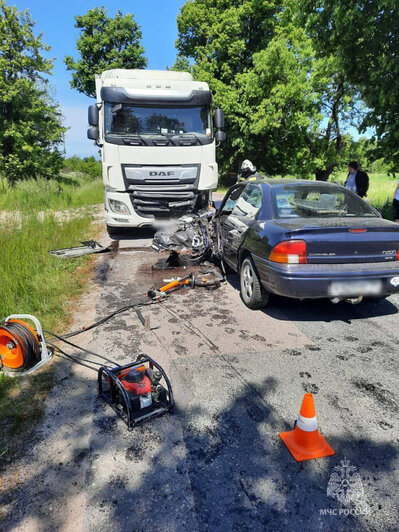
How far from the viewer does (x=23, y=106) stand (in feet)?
67.3

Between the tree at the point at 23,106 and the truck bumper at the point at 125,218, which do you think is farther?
the tree at the point at 23,106

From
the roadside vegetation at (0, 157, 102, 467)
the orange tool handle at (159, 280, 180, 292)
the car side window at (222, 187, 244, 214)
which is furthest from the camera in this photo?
the car side window at (222, 187, 244, 214)

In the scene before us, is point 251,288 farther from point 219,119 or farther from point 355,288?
point 219,119

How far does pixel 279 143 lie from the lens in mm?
21656

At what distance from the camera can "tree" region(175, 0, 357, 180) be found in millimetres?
17938

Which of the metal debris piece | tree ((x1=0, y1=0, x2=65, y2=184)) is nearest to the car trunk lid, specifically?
the metal debris piece

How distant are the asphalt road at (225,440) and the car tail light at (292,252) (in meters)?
0.82

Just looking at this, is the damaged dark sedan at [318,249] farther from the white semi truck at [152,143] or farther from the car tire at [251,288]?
the white semi truck at [152,143]

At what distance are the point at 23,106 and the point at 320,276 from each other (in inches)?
868

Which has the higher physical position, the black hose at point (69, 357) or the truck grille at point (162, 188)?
the truck grille at point (162, 188)

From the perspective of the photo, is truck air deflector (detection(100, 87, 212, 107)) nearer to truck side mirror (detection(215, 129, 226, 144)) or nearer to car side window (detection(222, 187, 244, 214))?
truck side mirror (detection(215, 129, 226, 144))

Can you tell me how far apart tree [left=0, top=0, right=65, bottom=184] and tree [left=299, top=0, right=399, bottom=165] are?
1704cm

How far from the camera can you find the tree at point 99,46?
31.5 metres

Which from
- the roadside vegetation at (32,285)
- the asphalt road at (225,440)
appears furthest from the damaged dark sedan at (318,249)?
the roadside vegetation at (32,285)
